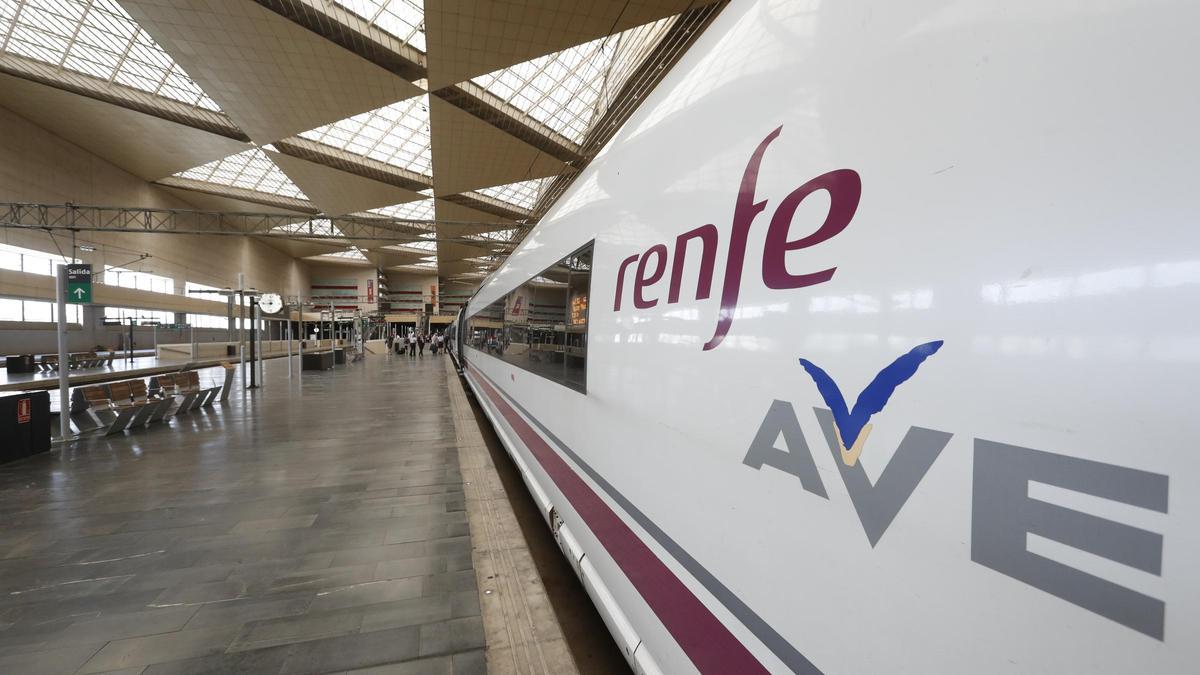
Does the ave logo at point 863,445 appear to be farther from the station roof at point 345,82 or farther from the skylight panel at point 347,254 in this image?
the skylight panel at point 347,254

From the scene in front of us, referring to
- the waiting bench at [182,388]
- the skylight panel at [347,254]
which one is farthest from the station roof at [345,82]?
the skylight panel at [347,254]

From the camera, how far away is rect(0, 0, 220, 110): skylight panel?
1259 cm

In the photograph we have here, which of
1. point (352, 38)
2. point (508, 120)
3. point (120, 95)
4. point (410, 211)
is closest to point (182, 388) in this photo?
point (352, 38)

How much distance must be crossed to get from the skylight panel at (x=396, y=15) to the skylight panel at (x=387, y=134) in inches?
167

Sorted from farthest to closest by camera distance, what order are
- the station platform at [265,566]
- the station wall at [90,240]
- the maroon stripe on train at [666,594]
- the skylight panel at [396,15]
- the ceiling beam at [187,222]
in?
the station wall at [90,240] → the ceiling beam at [187,222] → the skylight panel at [396,15] → the station platform at [265,566] → the maroon stripe on train at [666,594]

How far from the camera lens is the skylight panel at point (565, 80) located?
42.3 ft

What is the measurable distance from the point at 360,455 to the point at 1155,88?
22.8 feet

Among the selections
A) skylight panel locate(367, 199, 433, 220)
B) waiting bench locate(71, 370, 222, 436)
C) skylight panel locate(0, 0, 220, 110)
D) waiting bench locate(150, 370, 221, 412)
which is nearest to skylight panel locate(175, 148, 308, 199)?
skylight panel locate(367, 199, 433, 220)

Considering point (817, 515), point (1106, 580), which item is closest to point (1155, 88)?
point (1106, 580)

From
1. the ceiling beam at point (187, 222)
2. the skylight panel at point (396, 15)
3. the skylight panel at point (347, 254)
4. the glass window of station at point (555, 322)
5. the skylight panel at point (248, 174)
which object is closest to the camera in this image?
the glass window of station at point (555, 322)

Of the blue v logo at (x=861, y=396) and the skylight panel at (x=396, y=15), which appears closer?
the blue v logo at (x=861, y=396)

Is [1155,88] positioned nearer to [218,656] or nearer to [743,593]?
[743,593]

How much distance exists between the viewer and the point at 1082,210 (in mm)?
694

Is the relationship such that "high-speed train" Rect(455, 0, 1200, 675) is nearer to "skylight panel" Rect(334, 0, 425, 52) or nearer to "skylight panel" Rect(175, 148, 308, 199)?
"skylight panel" Rect(334, 0, 425, 52)
